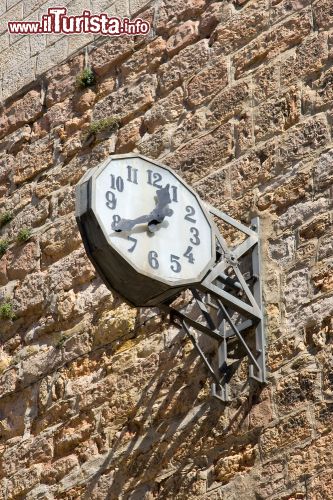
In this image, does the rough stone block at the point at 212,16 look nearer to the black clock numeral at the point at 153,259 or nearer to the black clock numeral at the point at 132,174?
the black clock numeral at the point at 132,174

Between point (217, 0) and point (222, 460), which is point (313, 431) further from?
point (217, 0)

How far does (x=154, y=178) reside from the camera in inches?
231

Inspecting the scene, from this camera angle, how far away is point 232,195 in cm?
651

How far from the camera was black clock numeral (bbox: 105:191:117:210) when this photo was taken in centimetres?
561

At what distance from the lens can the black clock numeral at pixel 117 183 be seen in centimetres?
571

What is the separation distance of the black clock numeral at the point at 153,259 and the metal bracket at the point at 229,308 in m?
0.24

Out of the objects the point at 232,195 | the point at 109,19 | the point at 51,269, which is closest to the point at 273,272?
the point at 232,195

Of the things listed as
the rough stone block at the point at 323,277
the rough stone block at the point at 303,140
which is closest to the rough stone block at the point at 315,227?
the rough stone block at the point at 323,277

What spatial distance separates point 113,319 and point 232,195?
0.84m

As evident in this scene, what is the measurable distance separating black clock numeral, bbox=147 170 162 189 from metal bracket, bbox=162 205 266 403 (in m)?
0.32

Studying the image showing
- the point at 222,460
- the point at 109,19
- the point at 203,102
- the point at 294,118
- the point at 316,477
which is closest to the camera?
the point at 316,477

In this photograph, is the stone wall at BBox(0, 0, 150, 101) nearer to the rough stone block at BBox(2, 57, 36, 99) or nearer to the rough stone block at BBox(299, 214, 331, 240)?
the rough stone block at BBox(2, 57, 36, 99)

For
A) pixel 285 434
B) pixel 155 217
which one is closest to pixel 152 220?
pixel 155 217

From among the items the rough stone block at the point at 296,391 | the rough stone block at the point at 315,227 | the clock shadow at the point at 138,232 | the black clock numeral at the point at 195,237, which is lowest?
the rough stone block at the point at 296,391
